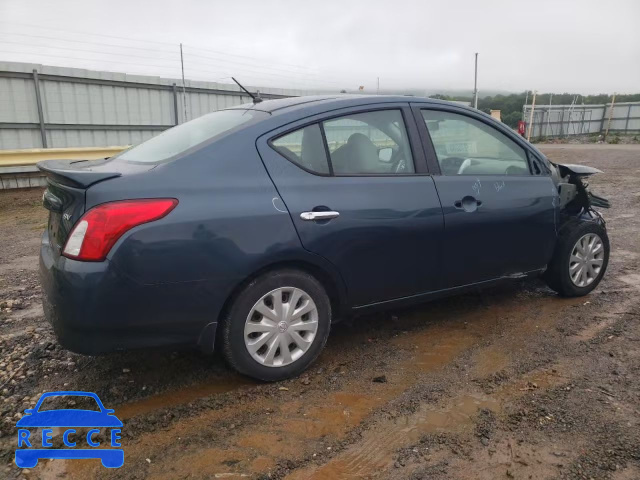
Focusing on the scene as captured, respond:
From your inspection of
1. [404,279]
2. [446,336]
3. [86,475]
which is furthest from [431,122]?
[86,475]

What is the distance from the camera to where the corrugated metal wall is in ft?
35.6

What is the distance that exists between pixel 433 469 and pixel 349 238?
1.37m

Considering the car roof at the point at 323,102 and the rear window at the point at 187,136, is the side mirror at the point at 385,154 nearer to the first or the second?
the car roof at the point at 323,102

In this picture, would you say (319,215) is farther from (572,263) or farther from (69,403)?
(572,263)

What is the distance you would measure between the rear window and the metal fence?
29.5 m

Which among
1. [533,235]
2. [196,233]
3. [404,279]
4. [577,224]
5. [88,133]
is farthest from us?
[88,133]

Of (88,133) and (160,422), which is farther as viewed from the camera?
(88,133)

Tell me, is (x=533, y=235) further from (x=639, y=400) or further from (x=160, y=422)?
(x=160, y=422)

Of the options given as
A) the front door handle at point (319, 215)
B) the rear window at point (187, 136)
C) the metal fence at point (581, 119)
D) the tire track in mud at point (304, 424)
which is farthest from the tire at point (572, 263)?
the metal fence at point (581, 119)

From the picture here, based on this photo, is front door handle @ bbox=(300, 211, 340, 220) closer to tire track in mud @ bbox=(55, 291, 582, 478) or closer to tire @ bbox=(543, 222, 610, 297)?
tire track in mud @ bbox=(55, 291, 582, 478)

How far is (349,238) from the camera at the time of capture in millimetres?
3156

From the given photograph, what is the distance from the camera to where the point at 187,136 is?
10.8 ft

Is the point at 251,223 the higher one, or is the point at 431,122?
the point at 431,122

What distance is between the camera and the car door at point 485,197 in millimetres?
3609
